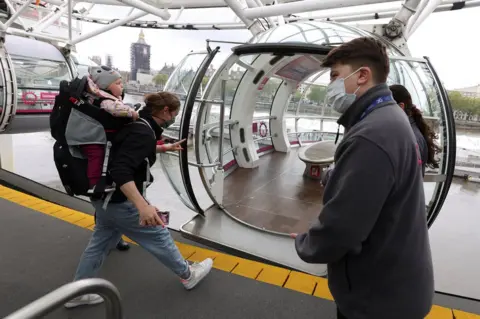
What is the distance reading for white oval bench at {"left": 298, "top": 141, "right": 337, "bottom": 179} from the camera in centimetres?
669

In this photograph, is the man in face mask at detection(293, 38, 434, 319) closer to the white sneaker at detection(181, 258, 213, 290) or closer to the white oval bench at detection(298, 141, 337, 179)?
the white sneaker at detection(181, 258, 213, 290)

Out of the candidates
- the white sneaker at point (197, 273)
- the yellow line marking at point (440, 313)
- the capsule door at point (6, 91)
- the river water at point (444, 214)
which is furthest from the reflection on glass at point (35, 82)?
the yellow line marking at point (440, 313)

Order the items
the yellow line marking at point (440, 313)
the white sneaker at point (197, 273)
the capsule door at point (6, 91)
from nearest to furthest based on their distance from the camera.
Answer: the yellow line marking at point (440, 313)
the white sneaker at point (197, 273)
the capsule door at point (6, 91)

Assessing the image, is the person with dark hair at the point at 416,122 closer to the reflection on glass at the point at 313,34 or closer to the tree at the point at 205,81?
the reflection on glass at the point at 313,34

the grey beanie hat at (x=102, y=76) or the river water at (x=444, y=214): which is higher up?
the grey beanie hat at (x=102, y=76)

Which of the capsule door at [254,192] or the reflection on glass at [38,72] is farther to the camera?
the reflection on glass at [38,72]

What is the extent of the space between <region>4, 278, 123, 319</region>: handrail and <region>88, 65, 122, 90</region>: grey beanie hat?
1.37 metres

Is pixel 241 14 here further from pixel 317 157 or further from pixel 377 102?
pixel 377 102

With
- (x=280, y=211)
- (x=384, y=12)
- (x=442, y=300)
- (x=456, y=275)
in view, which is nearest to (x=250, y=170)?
(x=280, y=211)

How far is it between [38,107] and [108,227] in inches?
360

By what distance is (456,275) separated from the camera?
158 inches

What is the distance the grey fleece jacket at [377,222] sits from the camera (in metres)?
1.19

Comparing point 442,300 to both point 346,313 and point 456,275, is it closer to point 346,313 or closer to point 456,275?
point 456,275

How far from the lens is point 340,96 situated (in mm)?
1450
